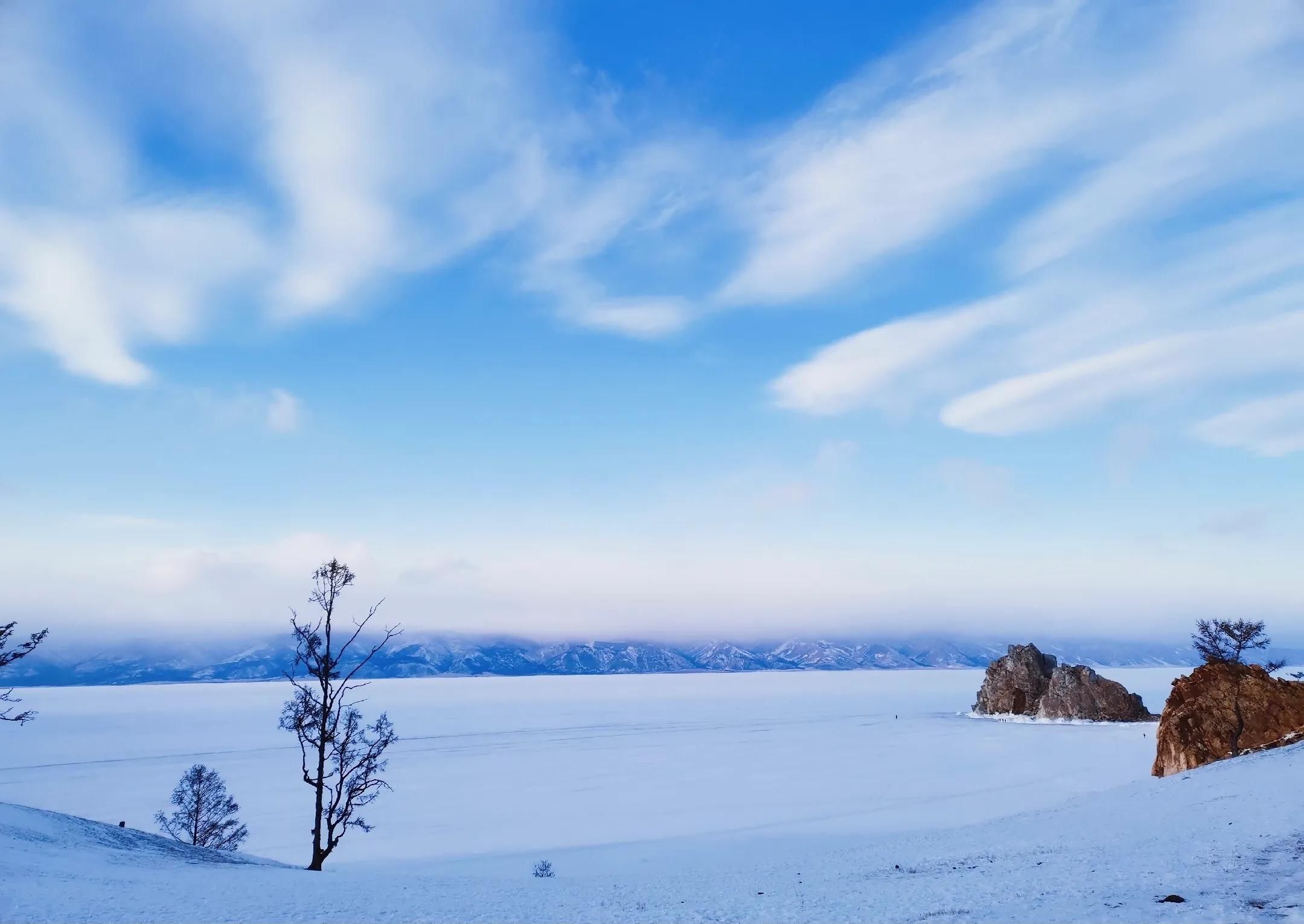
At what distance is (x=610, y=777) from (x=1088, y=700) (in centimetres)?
8747

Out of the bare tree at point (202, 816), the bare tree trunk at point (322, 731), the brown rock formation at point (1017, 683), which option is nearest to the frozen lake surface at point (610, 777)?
the bare tree at point (202, 816)

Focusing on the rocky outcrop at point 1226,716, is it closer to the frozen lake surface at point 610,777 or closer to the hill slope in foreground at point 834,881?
the frozen lake surface at point 610,777

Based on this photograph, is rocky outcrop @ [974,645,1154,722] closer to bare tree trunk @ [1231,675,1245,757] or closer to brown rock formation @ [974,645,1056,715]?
brown rock formation @ [974,645,1056,715]

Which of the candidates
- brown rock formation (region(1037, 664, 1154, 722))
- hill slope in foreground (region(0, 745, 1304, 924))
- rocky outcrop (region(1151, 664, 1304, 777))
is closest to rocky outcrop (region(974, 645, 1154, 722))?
brown rock formation (region(1037, 664, 1154, 722))

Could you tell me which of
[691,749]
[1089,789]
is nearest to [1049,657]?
[691,749]

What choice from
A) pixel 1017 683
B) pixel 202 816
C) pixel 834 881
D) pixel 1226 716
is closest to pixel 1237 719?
pixel 1226 716

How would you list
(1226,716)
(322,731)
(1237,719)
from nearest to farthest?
(322,731), (1237,719), (1226,716)

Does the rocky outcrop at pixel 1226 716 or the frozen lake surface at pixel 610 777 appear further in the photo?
the frozen lake surface at pixel 610 777

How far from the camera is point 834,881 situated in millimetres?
17875

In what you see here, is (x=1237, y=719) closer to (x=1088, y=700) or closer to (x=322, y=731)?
(x=322, y=731)

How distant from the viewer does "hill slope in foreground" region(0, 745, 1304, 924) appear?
13.0m

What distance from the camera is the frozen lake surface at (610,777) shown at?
49531mm

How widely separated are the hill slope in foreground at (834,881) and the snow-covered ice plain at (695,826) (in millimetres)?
98

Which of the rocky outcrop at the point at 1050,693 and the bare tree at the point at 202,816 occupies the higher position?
the bare tree at the point at 202,816
